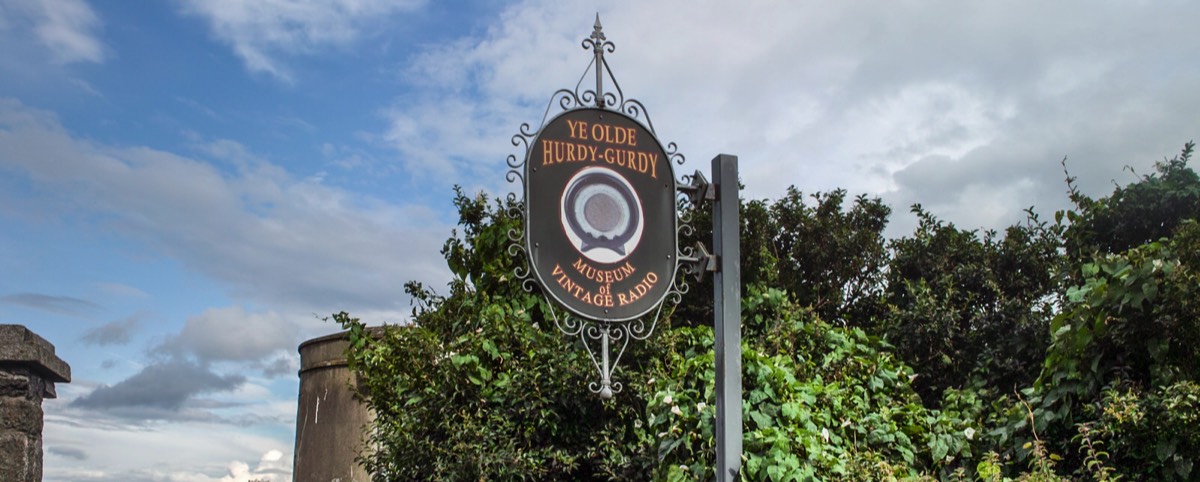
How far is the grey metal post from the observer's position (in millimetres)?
6879

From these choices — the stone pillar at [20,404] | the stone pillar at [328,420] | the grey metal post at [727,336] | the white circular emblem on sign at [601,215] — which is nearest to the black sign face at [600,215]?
the white circular emblem on sign at [601,215]

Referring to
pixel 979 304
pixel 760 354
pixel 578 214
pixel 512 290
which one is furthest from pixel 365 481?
pixel 979 304

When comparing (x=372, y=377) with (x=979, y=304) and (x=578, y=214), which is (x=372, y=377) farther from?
(x=979, y=304)

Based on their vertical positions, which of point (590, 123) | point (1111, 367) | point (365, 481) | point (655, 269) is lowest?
point (365, 481)

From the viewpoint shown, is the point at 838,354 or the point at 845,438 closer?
the point at 845,438

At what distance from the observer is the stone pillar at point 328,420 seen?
11.4 m

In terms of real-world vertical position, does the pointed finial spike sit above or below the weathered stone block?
above

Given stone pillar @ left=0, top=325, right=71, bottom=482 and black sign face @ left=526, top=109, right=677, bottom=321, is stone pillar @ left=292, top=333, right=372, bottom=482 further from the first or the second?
stone pillar @ left=0, top=325, right=71, bottom=482

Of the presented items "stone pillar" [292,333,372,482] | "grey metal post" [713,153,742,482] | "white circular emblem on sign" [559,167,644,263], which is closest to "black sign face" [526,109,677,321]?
"white circular emblem on sign" [559,167,644,263]

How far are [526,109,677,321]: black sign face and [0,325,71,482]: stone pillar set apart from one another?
2.87 metres

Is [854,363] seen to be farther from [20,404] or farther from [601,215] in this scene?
[20,404]

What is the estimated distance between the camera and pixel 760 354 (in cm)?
843

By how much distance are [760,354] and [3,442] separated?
5311mm

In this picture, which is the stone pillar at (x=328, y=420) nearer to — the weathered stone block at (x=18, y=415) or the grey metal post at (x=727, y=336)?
the grey metal post at (x=727, y=336)
